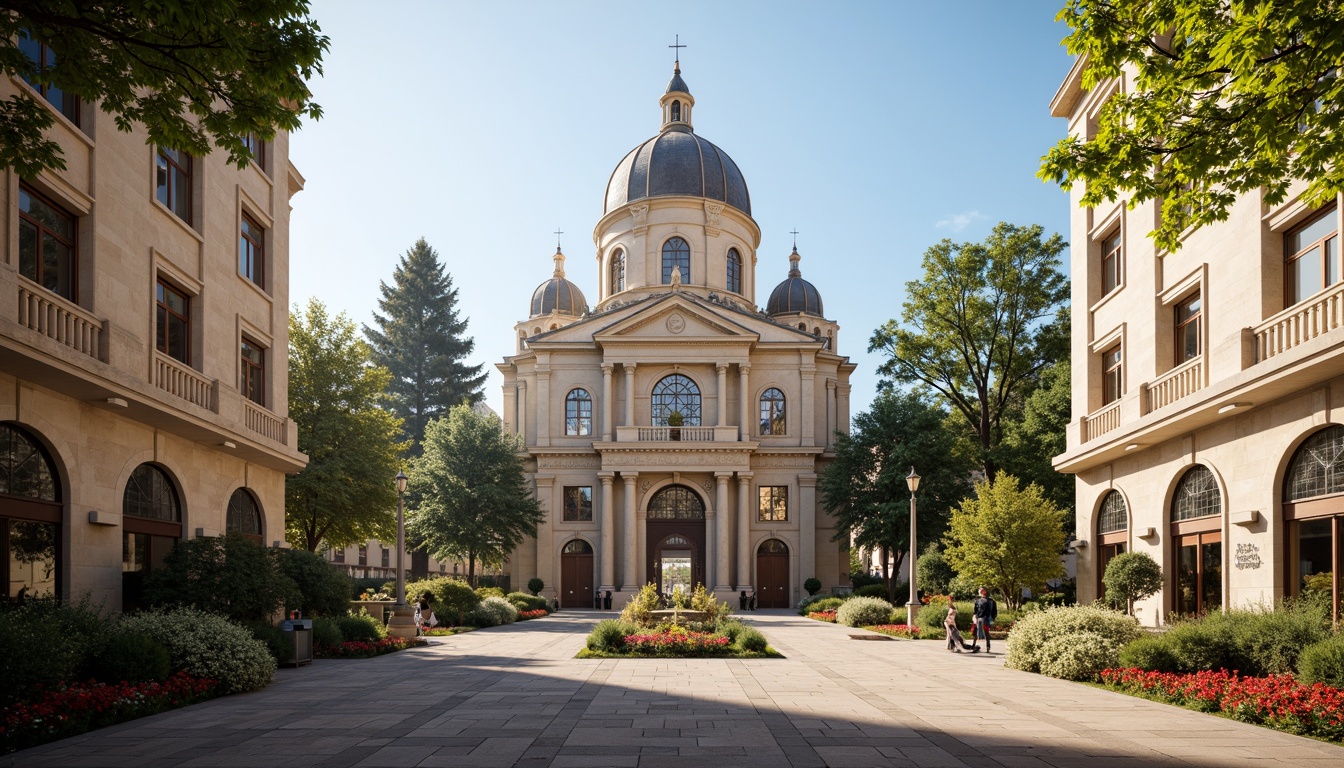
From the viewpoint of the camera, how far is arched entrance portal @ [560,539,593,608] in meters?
54.2

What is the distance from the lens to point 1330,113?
10539 mm

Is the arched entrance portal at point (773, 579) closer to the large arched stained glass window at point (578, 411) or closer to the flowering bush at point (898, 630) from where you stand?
the large arched stained glass window at point (578, 411)

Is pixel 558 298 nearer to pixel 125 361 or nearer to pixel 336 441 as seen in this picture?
pixel 336 441

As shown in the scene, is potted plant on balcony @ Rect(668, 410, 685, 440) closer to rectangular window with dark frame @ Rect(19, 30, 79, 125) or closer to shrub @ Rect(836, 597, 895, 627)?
shrub @ Rect(836, 597, 895, 627)

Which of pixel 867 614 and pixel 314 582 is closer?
pixel 314 582

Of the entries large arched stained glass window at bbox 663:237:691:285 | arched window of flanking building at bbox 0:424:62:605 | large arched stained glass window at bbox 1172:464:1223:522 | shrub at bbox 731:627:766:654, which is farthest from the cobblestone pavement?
large arched stained glass window at bbox 663:237:691:285

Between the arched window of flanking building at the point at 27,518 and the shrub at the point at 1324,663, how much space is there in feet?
61.7

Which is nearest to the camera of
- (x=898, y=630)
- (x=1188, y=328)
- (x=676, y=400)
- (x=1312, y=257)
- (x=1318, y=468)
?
(x=1318, y=468)

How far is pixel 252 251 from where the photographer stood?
86.4 ft

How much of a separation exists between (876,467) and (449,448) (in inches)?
862

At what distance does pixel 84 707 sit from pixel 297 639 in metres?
7.91

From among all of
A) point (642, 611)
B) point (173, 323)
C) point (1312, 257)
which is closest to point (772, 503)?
point (642, 611)

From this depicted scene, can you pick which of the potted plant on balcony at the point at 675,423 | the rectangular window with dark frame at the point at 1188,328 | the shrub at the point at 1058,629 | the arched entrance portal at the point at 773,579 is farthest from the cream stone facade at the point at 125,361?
the arched entrance portal at the point at 773,579

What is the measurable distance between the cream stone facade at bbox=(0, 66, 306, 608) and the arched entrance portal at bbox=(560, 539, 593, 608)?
2876cm
